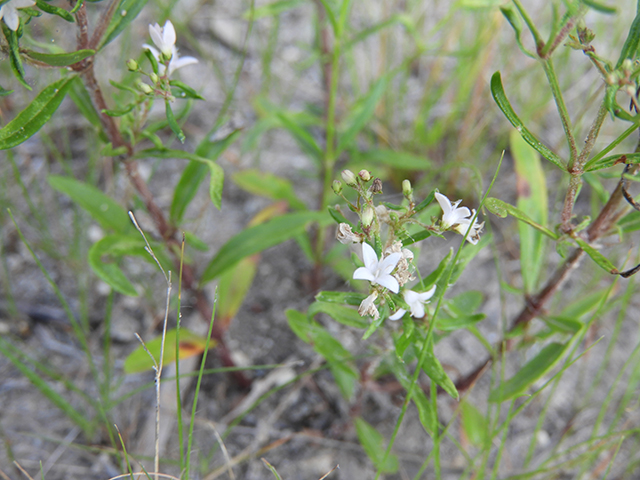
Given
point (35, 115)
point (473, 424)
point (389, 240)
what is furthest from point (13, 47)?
point (473, 424)

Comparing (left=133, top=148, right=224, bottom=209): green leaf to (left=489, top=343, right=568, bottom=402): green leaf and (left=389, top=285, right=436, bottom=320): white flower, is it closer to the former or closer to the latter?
(left=389, top=285, right=436, bottom=320): white flower

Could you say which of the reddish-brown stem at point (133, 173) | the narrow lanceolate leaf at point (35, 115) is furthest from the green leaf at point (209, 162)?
the narrow lanceolate leaf at point (35, 115)

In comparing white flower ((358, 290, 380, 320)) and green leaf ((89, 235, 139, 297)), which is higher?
white flower ((358, 290, 380, 320))

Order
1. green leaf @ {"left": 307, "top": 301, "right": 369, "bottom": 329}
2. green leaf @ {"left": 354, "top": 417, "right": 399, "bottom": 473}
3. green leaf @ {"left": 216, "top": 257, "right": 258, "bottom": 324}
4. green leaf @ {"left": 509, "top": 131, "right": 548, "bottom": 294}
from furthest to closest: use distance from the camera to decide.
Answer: green leaf @ {"left": 216, "top": 257, "right": 258, "bottom": 324} < green leaf @ {"left": 354, "top": 417, "right": 399, "bottom": 473} < green leaf @ {"left": 509, "top": 131, "right": 548, "bottom": 294} < green leaf @ {"left": 307, "top": 301, "right": 369, "bottom": 329}

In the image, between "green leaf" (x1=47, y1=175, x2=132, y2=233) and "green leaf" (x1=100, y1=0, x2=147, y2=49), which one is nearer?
"green leaf" (x1=100, y1=0, x2=147, y2=49)

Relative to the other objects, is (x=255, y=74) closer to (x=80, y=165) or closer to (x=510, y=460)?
(x=80, y=165)

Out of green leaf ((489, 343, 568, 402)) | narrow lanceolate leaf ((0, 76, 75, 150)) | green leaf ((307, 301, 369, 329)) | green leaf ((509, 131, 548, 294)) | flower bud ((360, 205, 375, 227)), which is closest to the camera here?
flower bud ((360, 205, 375, 227))

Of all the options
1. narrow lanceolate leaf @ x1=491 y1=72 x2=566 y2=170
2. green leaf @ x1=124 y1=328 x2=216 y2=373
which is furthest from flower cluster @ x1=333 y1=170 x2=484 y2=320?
green leaf @ x1=124 y1=328 x2=216 y2=373
